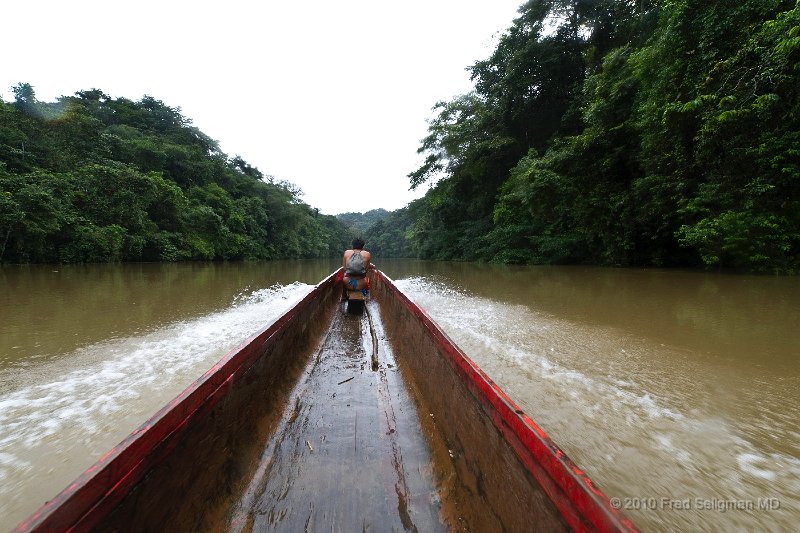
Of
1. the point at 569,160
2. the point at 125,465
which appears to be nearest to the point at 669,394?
the point at 125,465

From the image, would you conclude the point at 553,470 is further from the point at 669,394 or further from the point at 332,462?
the point at 669,394

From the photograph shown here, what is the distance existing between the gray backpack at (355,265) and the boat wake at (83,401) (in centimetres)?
184

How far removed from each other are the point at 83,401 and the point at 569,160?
13569 millimetres

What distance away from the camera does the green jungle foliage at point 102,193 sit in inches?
529

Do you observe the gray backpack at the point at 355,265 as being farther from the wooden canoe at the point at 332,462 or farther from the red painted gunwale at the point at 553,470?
the red painted gunwale at the point at 553,470

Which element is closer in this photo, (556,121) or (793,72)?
(793,72)

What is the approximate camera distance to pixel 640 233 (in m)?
12.1

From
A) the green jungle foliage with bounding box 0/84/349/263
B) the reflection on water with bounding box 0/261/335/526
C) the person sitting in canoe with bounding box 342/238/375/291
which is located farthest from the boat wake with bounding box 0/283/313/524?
the green jungle foliage with bounding box 0/84/349/263

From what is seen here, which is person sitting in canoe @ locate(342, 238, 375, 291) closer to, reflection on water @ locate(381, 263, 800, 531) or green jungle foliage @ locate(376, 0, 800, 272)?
reflection on water @ locate(381, 263, 800, 531)

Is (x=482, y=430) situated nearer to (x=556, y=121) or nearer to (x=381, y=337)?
(x=381, y=337)

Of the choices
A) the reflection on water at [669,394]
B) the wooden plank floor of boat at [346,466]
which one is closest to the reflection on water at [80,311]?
the wooden plank floor of boat at [346,466]

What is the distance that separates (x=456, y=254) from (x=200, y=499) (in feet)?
85.9

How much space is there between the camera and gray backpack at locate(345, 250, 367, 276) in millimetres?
5488

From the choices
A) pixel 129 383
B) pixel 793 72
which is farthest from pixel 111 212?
pixel 793 72
